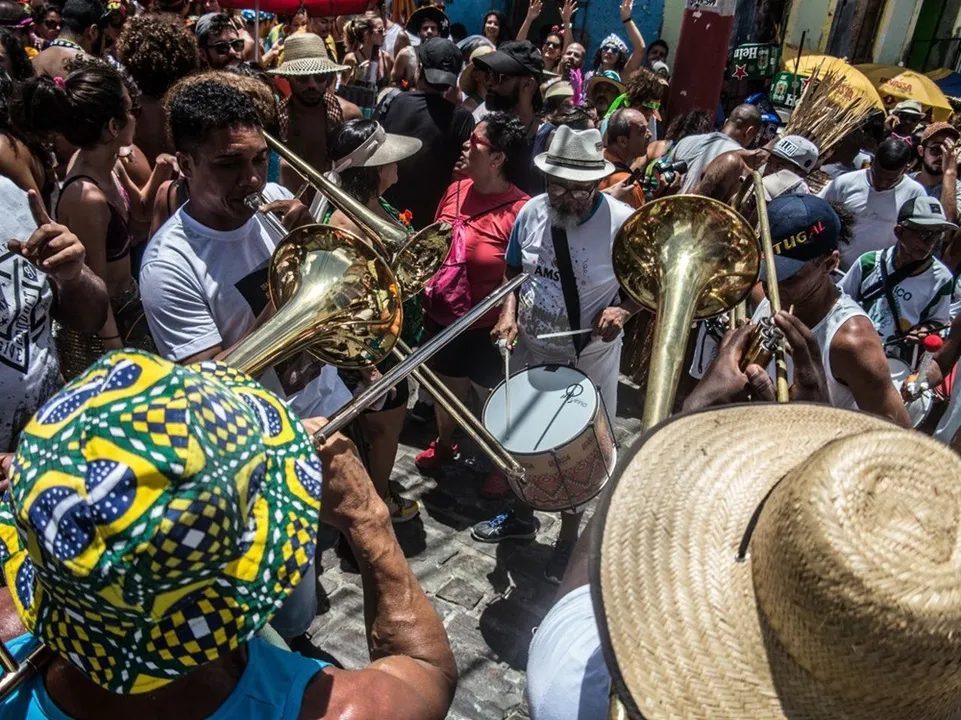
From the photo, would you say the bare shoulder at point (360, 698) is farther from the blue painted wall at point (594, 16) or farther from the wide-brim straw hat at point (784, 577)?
the blue painted wall at point (594, 16)

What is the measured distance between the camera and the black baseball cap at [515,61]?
620 cm

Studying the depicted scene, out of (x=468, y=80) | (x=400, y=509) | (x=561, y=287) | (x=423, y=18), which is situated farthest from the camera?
(x=423, y=18)

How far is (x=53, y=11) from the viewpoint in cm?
784

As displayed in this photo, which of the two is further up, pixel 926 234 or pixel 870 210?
pixel 926 234

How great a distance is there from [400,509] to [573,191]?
→ 193cm

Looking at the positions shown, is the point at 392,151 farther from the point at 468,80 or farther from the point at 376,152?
the point at 468,80

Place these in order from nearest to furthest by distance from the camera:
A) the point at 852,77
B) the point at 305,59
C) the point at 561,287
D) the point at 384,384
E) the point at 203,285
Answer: the point at 384,384 → the point at 203,285 → the point at 561,287 → the point at 305,59 → the point at 852,77

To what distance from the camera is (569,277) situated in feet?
12.1

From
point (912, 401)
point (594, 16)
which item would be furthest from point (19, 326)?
point (594, 16)

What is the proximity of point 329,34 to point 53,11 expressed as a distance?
3142 millimetres

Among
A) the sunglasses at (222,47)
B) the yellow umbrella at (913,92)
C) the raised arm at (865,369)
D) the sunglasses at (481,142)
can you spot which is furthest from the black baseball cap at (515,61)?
the yellow umbrella at (913,92)

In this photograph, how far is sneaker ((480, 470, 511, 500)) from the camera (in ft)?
14.4

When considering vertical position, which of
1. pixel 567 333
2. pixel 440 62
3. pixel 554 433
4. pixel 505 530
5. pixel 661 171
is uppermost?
pixel 440 62

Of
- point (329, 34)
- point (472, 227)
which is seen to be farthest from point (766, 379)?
point (329, 34)
